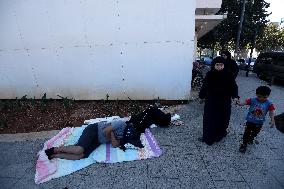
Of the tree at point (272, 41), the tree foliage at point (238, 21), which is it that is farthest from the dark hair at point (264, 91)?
the tree at point (272, 41)

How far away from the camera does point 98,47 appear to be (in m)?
8.06

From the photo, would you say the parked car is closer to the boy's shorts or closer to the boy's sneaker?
the boy's sneaker

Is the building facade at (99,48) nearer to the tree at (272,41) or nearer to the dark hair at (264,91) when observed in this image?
the dark hair at (264,91)

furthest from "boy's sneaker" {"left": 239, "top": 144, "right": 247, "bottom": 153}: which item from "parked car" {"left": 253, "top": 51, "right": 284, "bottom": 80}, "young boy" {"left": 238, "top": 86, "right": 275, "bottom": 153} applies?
"parked car" {"left": 253, "top": 51, "right": 284, "bottom": 80}

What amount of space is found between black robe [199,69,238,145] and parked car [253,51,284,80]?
9006 millimetres

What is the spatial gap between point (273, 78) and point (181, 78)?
23.6 ft

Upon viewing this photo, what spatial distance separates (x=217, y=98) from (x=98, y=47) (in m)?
4.55

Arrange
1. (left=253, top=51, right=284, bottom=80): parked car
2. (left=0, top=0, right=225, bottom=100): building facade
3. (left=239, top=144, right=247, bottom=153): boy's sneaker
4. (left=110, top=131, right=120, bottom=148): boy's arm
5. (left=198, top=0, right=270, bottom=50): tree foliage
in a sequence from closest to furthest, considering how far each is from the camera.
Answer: (left=239, top=144, right=247, bottom=153): boy's sneaker → (left=110, top=131, right=120, bottom=148): boy's arm → (left=0, top=0, right=225, bottom=100): building facade → (left=253, top=51, right=284, bottom=80): parked car → (left=198, top=0, right=270, bottom=50): tree foliage

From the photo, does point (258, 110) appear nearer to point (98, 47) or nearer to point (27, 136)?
point (98, 47)

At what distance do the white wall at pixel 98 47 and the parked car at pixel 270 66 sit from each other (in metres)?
7.48

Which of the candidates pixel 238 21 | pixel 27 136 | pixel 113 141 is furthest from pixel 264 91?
pixel 238 21

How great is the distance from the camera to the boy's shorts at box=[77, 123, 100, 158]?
4.77 meters

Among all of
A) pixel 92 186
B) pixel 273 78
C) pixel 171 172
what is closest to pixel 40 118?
pixel 92 186

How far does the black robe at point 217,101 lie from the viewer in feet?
16.4
